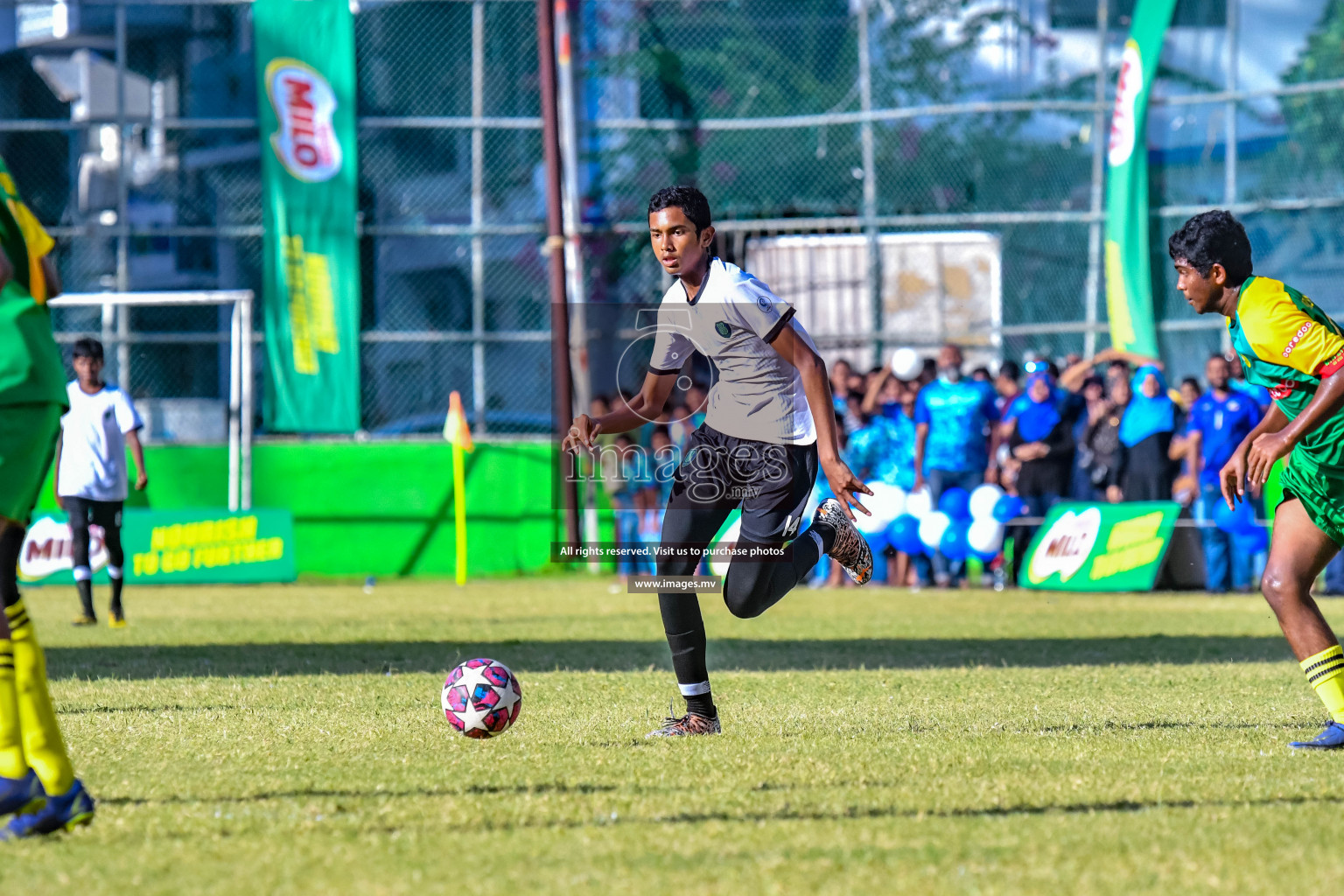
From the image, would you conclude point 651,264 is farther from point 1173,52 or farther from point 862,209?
point 1173,52

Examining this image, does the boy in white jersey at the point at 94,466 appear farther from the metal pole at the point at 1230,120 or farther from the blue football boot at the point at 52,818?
the metal pole at the point at 1230,120

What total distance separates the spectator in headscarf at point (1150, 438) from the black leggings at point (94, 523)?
9.44 metres

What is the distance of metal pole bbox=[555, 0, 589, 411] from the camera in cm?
2153

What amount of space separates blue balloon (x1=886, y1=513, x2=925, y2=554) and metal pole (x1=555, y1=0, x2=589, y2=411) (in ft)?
16.8

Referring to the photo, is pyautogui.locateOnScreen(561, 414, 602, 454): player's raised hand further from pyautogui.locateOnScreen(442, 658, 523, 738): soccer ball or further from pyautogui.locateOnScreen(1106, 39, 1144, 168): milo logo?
pyautogui.locateOnScreen(1106, 39, 1144, 168): milo logo

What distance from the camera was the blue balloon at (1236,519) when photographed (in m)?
Result: 16.1

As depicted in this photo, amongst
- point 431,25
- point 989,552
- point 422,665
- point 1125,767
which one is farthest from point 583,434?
point 431,25

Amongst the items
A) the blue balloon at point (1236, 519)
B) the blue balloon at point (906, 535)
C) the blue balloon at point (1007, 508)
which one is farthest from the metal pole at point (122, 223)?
the blue balloon at point (1236, 519)

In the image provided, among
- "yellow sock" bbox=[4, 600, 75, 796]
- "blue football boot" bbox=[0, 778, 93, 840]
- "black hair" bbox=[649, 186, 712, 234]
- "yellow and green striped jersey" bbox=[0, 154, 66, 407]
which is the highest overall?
"black hair" bbox=[649, 186, 712, 234]

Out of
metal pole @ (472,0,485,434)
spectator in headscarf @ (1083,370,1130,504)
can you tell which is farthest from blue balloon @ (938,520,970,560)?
metal pole @ (472,0,485,434)

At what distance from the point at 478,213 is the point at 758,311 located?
1546 cm

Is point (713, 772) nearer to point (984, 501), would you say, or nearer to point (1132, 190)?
point (984, 501)

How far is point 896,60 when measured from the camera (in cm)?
2109

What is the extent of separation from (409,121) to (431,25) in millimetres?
1318
